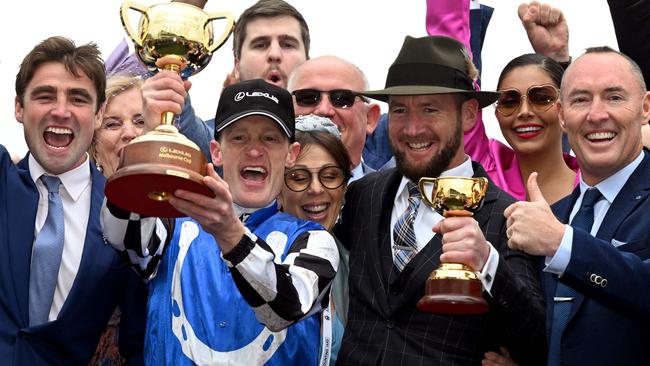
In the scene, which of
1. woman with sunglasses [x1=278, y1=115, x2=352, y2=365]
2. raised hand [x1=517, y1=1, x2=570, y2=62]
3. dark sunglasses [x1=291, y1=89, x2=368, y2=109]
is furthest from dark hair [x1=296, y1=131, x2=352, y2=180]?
raised hand [x1=517, y1=1, x2=570, y2=62]

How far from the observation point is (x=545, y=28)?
6.61m

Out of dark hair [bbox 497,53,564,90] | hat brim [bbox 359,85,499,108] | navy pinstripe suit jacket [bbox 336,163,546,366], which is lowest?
navy pinstripe suit jacket [bbox 336,163,546,366]

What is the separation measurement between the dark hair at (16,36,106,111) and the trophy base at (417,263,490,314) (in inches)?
75.9

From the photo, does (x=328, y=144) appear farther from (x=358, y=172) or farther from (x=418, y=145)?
(x=358, y=172)

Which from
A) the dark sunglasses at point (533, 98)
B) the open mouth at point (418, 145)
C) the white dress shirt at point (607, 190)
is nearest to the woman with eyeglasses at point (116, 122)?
the open mouth at point (418, 145)

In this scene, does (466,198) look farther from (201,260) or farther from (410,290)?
(201,260)

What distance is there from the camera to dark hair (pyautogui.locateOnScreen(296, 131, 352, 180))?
17.6 ft

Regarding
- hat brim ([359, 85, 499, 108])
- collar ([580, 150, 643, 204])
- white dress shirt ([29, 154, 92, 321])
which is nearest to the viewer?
collar ([580, 150, 643, 204])

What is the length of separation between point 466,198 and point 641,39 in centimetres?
150

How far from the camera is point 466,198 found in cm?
456

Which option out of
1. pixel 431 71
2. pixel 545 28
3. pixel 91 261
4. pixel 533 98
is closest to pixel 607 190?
pixel 431 71

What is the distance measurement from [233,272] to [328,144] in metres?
1.31

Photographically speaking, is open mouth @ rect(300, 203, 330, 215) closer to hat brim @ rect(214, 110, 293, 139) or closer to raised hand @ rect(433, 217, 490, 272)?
hat brim @ rect(214, 110, 293, 139)

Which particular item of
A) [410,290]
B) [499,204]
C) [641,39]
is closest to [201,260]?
[410,290]
